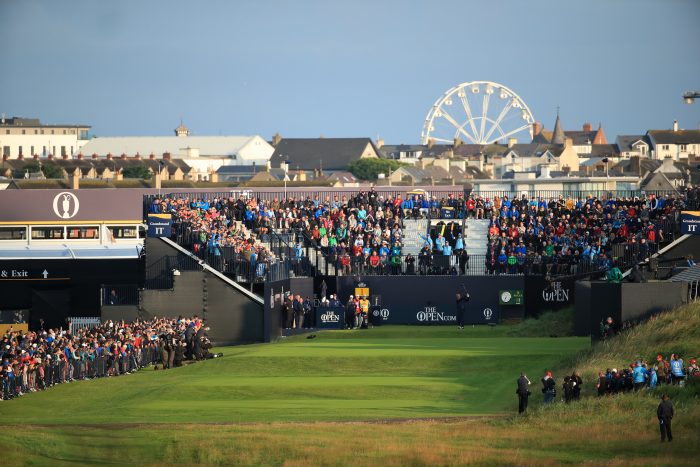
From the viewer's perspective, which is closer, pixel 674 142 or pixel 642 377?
pixel 642 377

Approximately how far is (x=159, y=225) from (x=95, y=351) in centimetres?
1215

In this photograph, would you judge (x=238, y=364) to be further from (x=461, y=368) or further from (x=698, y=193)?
(x=698, y=193)

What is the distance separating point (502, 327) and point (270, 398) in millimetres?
16940

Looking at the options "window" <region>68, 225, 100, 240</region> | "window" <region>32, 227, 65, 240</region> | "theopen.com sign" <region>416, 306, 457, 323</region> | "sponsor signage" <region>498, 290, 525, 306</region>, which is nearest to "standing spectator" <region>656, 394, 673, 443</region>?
"sponsor signage" <region>498, 290, 525, 306</region>

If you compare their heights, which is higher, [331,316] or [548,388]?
[331,316]

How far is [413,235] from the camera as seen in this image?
59.6 meters

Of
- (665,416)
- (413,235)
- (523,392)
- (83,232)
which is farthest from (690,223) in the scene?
(83,232)

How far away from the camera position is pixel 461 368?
41375 mm

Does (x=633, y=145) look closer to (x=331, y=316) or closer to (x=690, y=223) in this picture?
(x=690, y=223)

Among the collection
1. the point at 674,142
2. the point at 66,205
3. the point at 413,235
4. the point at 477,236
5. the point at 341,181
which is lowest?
the point at 477,236

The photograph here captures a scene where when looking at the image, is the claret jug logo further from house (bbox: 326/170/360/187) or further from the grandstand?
house (bbox: 326/170/360/187)

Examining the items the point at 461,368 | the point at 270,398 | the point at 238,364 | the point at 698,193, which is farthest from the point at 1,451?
the point at 698,193

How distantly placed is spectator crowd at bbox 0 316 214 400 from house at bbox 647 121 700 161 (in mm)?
134508

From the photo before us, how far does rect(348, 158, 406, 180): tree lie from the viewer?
182 metres
